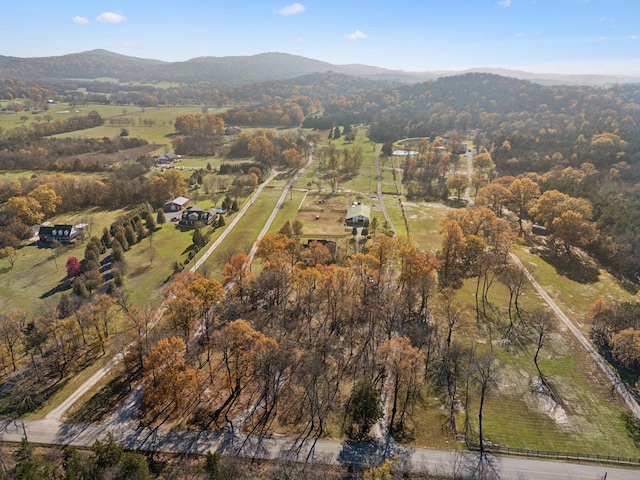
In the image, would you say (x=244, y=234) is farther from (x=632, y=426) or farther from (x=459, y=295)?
(x=632, y=426)

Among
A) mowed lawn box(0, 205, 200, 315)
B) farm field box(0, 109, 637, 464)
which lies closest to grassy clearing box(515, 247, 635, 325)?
farm field box(0, 109, 637, 464)

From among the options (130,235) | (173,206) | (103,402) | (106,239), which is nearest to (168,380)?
(103,402)

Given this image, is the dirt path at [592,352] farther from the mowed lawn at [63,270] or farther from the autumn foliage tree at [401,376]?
the mowed lawn at [63,270]

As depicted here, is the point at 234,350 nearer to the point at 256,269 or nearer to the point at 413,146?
the point at 256,269

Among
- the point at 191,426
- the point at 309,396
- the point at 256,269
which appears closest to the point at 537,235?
the point at 256,269

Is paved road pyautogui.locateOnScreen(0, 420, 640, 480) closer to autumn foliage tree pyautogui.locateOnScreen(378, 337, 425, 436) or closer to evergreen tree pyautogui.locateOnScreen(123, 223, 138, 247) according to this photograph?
autumn foliage tree pyautogui.locateOnScreen(378, 337, 425, 436)

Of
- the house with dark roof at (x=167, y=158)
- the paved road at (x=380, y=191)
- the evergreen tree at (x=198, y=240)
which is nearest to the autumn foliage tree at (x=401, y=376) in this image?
the paved road at (x=380, y=191)
